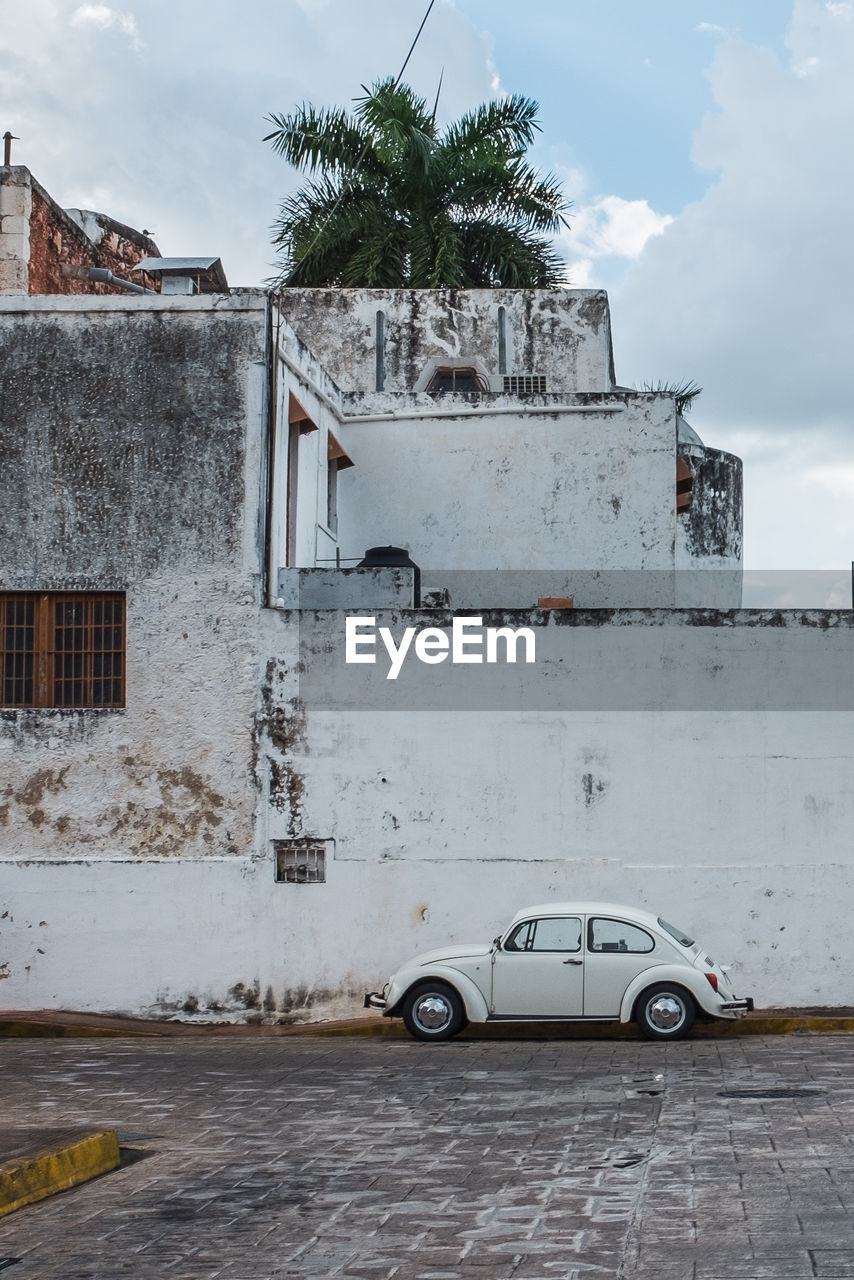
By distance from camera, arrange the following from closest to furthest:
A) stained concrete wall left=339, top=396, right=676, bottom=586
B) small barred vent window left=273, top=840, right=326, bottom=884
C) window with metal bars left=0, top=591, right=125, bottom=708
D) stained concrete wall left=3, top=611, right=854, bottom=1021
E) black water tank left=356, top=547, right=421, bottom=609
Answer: stained concrete wall left=3, top=611, right=854, bottom=1021 → small barred vent window left=273, top=840, right=326, bottom=884 → window with metal bars left=0, top=591, right=125, bottom=708 → black water tank left=356, top=547, right=421, bottom=609 → stained concrete wall left=339, top=396, right=676, bottom=586

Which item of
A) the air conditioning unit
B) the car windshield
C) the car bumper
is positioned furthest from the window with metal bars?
the air conditioning unit

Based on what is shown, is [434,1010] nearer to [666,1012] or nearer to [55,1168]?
[666,1012]

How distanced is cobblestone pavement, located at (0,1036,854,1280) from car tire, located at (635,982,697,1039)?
0.32m

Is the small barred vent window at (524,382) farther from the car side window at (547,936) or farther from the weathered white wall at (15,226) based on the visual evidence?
the car side window at (547,936)

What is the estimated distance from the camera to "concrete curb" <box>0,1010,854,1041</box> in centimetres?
1501

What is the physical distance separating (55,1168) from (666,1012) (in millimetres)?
7188

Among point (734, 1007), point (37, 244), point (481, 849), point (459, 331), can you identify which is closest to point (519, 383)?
point (459, 331)

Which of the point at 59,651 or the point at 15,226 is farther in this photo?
the point at 15,226

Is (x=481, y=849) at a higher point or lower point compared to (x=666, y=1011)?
higher

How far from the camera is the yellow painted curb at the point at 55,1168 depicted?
7957 mm

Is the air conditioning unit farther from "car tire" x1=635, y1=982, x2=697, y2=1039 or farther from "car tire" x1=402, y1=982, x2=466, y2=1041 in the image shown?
"car tire" x1=635, y1=982, x2=697, y2=1039

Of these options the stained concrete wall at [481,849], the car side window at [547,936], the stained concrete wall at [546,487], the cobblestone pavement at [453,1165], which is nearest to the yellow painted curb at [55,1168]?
the cobblestone pavement at [453,1165]

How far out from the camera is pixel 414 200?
29.8 meters

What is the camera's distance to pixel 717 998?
556 inches
